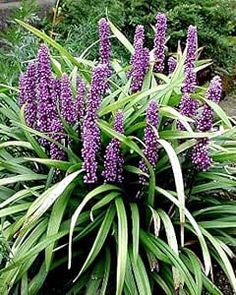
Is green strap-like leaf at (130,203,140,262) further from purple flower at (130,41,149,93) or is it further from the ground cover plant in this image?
purple flower at (130,41,149,93)

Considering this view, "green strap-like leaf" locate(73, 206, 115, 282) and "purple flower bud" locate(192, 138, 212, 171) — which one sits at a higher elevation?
"purple flower bud" locate(192, 138, 212, 171)

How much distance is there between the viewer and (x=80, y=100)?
9.62 ft

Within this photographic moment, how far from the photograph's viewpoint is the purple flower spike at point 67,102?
2.87m

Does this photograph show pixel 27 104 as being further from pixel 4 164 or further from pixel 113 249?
pixel 113 249

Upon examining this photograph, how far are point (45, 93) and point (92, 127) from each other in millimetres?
287

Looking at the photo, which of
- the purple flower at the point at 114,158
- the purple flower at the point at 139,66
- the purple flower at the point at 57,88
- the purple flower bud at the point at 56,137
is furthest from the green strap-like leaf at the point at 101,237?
the purple flower at the point at 139,66

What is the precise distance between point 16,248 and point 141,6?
285 cm

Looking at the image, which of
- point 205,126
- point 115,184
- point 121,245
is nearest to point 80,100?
point 115,184

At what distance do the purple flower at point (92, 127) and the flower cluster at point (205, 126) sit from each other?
421 millimetres

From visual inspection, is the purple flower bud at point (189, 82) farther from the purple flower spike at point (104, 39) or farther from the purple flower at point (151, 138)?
the purple flower spike at point (104, 39)

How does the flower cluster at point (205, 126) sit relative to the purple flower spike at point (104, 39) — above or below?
below

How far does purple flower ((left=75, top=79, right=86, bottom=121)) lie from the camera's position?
114 inches

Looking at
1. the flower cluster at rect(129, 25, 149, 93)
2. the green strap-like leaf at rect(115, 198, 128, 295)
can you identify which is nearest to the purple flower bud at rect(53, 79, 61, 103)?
the flower cluster at rect(129, 25, 149, 93)

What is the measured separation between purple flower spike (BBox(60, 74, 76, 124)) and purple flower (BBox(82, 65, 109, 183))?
11 centimetres
